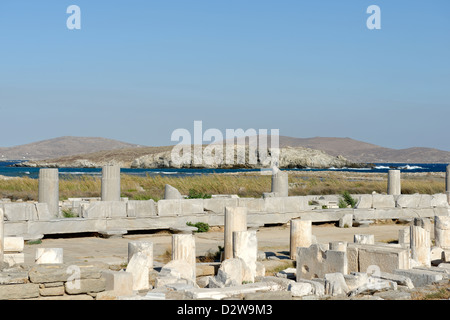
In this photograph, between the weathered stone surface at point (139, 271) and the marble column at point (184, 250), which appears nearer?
the weathered stone surface at point (139, 271)

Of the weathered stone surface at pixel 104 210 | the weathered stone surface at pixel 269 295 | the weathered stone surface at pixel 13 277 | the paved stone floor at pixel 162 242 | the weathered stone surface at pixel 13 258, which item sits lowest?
the paved stone floor at pixel 162 242

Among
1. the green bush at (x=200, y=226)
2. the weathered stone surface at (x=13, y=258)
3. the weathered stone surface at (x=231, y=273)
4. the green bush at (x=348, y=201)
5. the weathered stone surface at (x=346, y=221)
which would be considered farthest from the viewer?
the green bush at (x=348, y=201)

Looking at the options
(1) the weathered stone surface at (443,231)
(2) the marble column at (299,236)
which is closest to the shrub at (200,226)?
(2) the marble column at (299,236)

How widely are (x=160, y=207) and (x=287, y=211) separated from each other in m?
4.24

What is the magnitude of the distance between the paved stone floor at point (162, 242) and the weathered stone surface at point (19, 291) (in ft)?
10.1

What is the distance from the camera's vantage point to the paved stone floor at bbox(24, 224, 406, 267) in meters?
12.5

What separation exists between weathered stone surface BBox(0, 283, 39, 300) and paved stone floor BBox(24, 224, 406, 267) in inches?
121

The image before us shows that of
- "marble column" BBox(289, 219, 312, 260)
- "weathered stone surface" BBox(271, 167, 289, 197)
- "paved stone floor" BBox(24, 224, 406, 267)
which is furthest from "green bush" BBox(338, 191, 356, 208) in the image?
"marble column" BBox(289, 219, 312, 260)

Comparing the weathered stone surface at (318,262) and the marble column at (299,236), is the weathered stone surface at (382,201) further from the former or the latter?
the weathered stone surface at (318,262)

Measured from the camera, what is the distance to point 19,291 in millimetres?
7828

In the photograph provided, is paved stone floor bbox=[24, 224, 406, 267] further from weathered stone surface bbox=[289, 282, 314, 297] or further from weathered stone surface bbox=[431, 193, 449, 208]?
weathered stone surface bbox=[289, 282, 314, 297]

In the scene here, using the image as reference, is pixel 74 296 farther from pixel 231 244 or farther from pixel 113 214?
pixel 113 214

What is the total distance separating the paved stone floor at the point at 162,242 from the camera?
12508 millimetres
